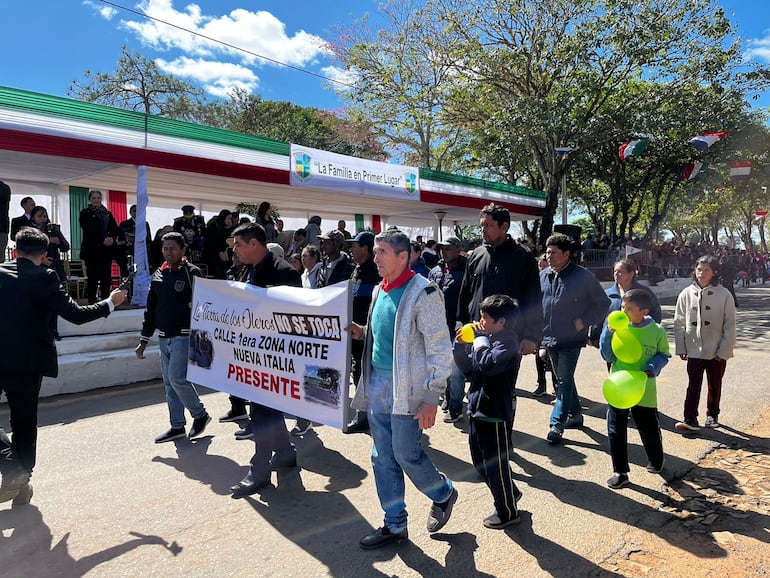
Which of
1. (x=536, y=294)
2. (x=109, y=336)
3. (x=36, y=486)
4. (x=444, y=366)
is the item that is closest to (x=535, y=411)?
(x=536, y=294)

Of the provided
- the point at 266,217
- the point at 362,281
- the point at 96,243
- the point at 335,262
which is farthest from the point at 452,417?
the point at 96,243

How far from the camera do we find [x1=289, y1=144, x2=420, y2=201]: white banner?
12117 millimetres

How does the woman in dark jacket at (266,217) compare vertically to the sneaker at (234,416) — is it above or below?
above

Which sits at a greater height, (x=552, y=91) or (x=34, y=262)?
(x=552, y=91)

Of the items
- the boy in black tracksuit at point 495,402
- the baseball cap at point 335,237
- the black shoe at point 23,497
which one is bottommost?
the black shoe at point 23,497

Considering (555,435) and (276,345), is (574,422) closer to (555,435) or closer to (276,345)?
(555,435)

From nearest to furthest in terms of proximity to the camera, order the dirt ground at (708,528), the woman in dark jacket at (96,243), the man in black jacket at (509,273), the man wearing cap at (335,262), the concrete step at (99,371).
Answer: the dirt ground at (708,528)
the man in black jacket at (509,273)
the man wearing cap at (335,262)
the concrete step at (99,371)
the woman in dark jacket at (96,243)

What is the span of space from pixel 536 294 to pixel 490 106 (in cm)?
1722

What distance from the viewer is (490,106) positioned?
19719 mm

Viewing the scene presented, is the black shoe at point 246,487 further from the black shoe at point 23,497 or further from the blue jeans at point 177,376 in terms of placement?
the black shoe at point 23,497

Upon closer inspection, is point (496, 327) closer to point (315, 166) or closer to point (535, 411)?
point (535, 411)

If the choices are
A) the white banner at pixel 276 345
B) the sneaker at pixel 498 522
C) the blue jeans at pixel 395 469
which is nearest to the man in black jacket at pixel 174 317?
the white banner at pixel 276 345

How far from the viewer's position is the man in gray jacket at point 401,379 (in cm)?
278

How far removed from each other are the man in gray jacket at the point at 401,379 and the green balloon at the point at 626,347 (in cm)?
162
